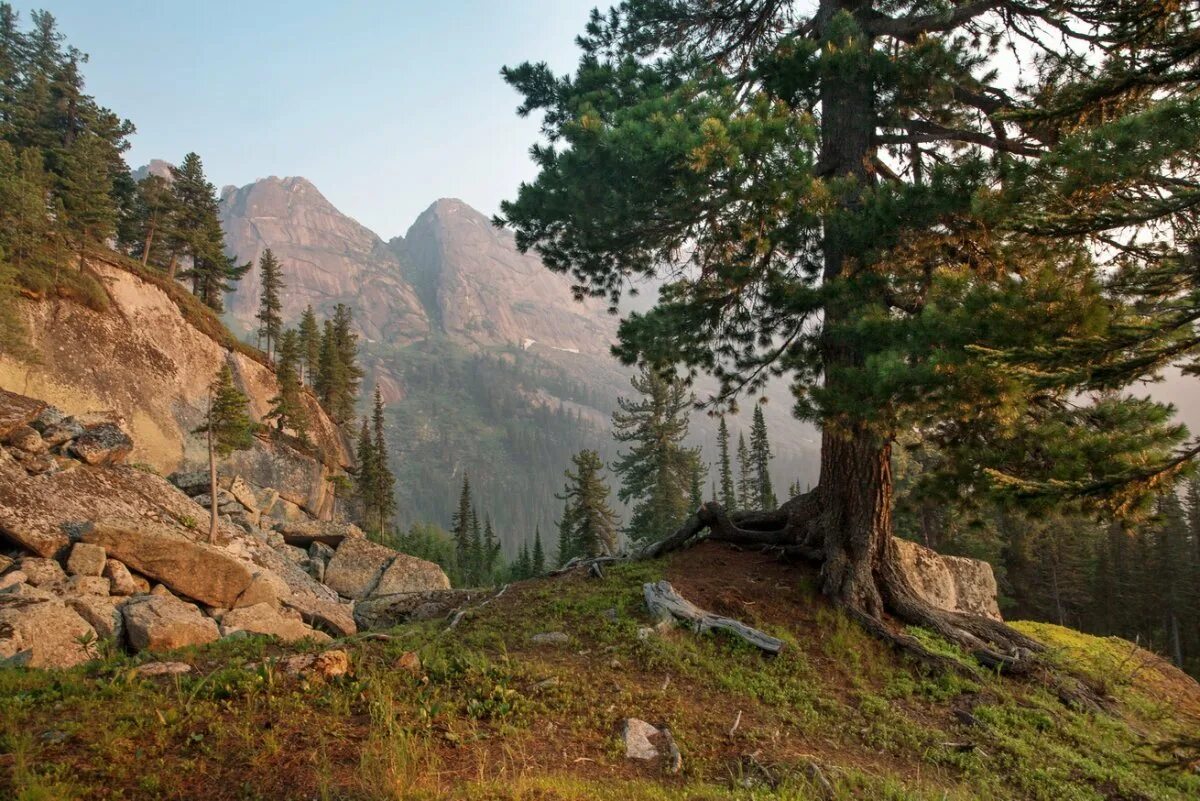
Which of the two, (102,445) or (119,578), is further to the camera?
(102,445)

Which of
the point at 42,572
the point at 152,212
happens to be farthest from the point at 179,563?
the point at 152,212

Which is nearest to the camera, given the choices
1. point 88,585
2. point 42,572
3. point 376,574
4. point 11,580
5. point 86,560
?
point 11,580

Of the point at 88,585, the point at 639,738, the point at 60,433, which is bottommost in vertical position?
the point at 88,585

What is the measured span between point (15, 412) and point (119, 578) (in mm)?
6967

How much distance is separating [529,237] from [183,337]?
31.2m

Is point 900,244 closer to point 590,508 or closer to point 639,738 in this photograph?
point 639,738

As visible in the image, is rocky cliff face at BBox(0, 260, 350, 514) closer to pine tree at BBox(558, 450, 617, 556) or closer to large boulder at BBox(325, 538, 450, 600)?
large boulder at BBox(325, 538, 450, 600)

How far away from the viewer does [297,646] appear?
6.23 meters

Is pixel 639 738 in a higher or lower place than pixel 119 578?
higher

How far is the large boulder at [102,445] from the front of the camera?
1528 centimetres

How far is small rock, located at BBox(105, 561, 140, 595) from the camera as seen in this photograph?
11.7 m

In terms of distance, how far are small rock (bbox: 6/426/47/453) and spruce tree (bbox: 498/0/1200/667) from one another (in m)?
13.6

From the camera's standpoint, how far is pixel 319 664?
5.27m

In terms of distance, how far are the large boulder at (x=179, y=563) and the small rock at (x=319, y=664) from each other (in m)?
9.09
